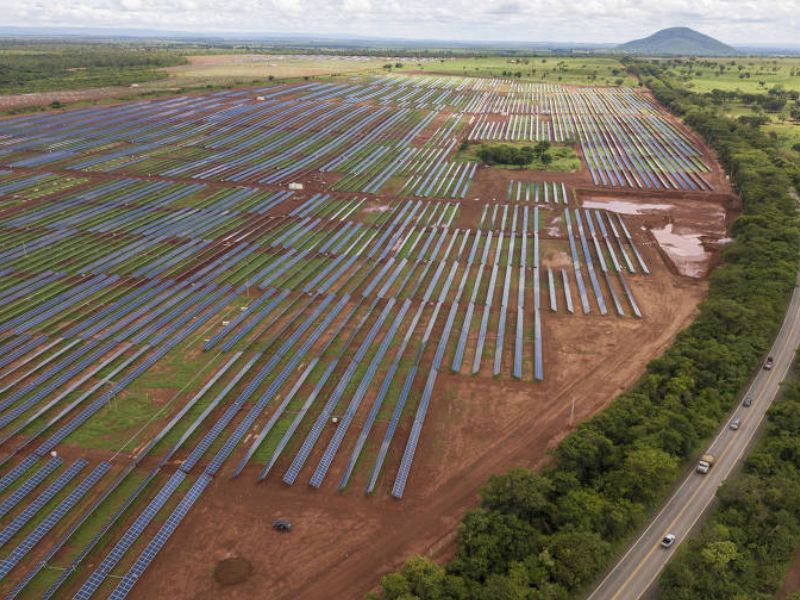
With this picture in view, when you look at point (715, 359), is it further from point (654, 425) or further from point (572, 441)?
point (572, 441)

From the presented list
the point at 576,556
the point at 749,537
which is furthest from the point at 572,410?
the point at 576,556

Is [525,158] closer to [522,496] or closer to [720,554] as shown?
[522,496]

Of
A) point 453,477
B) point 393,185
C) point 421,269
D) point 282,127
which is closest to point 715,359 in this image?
point 453,477

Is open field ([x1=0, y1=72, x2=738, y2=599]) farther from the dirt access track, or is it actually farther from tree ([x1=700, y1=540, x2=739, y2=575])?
tree ([x1=700, y1=540, x2=739, y2=575])

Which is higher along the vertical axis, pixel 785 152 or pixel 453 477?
pixel 785 152

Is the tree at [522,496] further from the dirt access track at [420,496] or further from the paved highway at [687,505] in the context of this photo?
the paved highway at [687,505]
